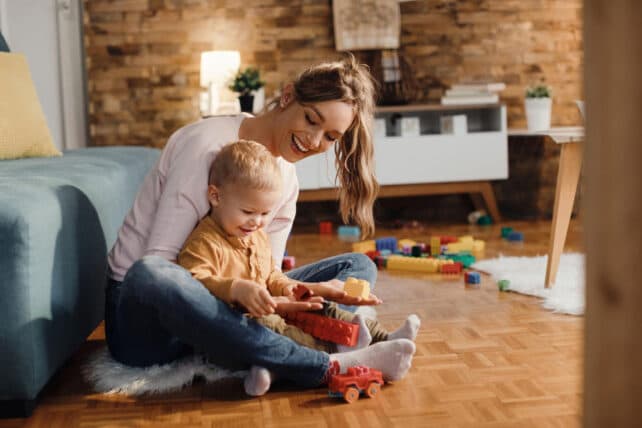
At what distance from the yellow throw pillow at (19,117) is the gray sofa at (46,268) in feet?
1.21

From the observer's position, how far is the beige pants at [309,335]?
6.24 ft

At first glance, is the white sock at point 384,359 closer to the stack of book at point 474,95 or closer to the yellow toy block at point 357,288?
the yellow toy block at point 357,288

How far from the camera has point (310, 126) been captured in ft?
6.34

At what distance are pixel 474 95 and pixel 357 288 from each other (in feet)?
9.22

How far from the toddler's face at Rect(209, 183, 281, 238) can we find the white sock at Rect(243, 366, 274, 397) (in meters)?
0.29

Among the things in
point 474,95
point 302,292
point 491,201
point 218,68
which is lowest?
point 491,201

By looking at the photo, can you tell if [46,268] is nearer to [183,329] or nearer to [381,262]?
[183,329]

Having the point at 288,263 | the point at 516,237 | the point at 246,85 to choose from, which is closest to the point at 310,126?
the point at 288,263

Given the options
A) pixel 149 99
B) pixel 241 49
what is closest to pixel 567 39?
pixel 241 49

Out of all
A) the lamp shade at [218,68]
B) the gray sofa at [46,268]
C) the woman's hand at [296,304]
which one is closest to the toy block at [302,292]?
the woman's hand at [296,304]

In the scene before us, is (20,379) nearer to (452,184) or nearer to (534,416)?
(534,416)

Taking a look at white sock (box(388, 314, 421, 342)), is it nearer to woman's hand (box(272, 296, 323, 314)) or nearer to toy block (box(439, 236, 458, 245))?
woman's hand (box(272, 296, 323, 314))

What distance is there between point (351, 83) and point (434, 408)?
0.74 meters

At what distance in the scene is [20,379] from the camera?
1.68m
